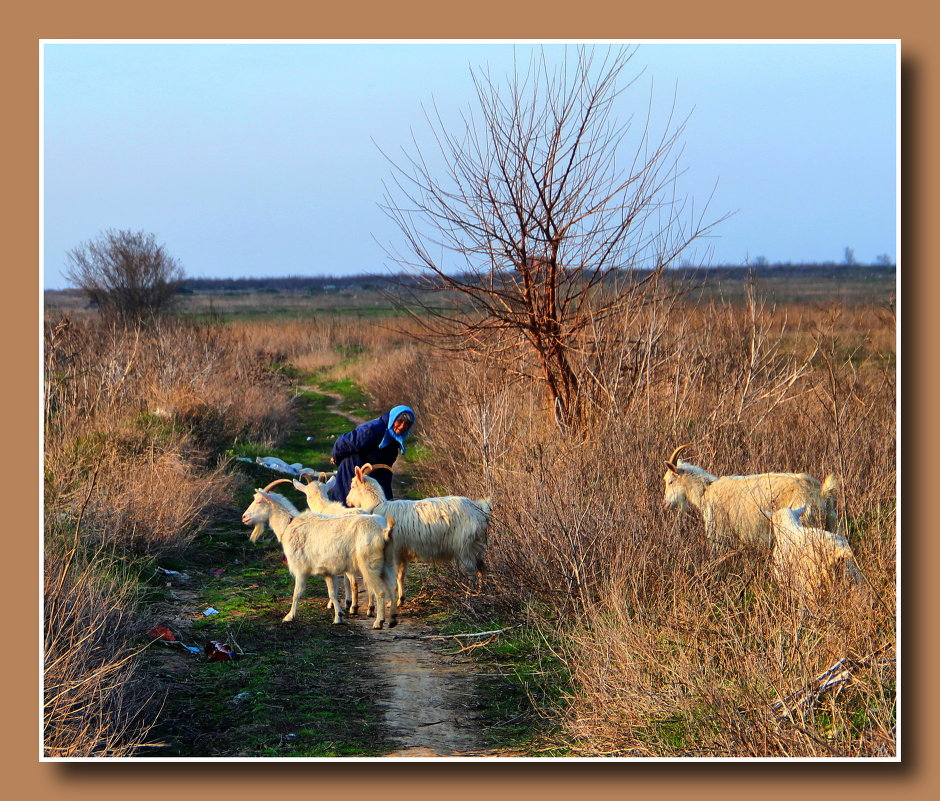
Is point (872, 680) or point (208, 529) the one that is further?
point (208, 529)

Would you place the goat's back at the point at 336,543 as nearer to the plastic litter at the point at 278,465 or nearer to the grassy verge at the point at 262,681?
the grassy verge at the point at 262,681

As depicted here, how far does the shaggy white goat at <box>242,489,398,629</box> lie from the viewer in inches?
333

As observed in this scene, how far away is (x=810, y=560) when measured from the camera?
607cm

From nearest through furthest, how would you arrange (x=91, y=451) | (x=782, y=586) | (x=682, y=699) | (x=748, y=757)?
(x=748, y=757) < (x=682, y=699) < (x=782, y=586) < (x=91, y=451)

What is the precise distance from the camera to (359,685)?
23.6 feet

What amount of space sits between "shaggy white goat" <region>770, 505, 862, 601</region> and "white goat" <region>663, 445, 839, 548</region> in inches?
48.4

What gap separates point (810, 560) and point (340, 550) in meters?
4.06

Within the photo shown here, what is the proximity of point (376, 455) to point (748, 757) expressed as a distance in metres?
6.30

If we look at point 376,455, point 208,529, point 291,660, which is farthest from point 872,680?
point 208,529

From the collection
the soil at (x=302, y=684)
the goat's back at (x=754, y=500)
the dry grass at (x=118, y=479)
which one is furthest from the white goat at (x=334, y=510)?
the goat's back at (x=754, y=500)

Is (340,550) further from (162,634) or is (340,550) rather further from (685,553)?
(685,553)

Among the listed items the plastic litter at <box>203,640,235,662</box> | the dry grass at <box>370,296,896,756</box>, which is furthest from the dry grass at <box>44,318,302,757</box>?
the dry grass at <box>370,296,896,756</box>

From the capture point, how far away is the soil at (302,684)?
6.10m

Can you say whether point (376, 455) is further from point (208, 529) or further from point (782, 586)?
point (782, 586)
